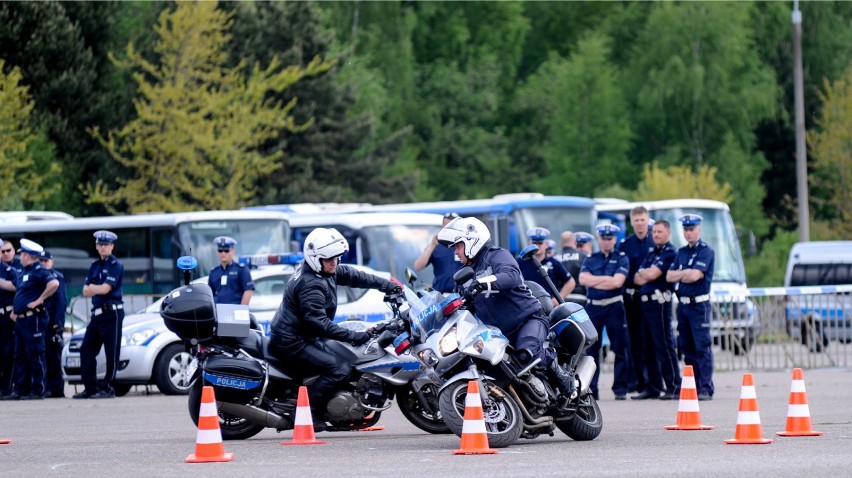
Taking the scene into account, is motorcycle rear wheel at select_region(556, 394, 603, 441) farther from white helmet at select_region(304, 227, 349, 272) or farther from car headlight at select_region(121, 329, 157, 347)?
car headlight at select_region(121, 329, 157, 347)

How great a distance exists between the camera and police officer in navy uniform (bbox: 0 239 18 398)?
20969mm

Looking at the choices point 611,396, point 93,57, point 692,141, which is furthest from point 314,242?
point 692,141

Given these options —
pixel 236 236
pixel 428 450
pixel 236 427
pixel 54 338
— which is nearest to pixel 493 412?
pixel 428 450

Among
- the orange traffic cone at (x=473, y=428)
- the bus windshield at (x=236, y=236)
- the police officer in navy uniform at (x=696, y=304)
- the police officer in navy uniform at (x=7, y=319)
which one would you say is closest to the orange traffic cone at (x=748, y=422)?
the orange traffic cone at (x=473, y=428)

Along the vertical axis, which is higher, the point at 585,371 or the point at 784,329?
the point at 585,371

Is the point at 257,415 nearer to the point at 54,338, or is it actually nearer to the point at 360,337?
the point at 360,337

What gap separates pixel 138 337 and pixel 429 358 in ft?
30.7

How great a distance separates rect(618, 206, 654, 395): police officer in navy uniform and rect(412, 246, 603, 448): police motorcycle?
236 inches

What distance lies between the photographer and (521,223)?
34.0 meters

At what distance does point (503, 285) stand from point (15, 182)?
32.0 metres

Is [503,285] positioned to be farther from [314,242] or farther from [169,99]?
[169,99]

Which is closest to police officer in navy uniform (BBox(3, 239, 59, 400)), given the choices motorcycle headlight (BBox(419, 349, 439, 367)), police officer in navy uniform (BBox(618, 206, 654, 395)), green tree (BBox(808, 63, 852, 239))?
police officer in navy uniform (BBox(618, 206, 654, 395))

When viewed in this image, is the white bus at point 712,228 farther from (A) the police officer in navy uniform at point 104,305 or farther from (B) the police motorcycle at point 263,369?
(B) the police motorcycle at point 263,369

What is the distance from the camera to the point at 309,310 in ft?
43.2
